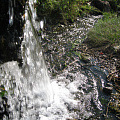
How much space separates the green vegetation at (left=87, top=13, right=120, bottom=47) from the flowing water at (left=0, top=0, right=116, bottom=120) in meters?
0.83

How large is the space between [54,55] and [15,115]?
2.18m

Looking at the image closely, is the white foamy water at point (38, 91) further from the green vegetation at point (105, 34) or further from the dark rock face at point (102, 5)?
the dark rock face at point (102, 5)

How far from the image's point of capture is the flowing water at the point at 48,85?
79.8 inches

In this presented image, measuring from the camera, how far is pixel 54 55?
3945 millimetres

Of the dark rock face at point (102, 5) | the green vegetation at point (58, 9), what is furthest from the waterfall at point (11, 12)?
the dark rock face at point (102, 5)

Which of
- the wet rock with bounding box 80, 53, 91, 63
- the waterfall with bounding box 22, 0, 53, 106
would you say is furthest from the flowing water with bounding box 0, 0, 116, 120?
the wet rock with bounding box 80, 53, 91, 63

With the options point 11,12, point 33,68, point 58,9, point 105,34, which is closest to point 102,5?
point 58,9

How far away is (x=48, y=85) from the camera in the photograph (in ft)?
9.11

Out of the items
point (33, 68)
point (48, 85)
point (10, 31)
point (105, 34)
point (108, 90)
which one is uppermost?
point (10, 31)

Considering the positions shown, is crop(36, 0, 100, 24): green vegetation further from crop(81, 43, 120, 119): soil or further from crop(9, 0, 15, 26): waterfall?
crop(9, 0, 15, 26): waterfall

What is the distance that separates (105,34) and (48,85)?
2431mm

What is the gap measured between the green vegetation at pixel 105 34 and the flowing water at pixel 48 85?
0.83 metres

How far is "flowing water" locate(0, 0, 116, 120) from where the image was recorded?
203 centimetres

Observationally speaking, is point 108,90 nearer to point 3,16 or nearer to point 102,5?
point 3,16
